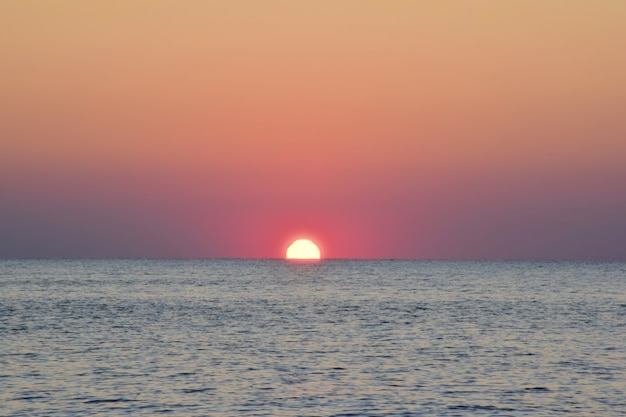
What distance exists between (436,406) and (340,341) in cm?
2368

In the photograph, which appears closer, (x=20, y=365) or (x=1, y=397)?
(x=1, y=397)

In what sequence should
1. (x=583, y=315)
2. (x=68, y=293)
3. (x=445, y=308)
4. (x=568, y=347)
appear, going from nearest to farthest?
(x=568, y=347), (x=583, y=315), (x=445, y=308), (x=68, y=293)

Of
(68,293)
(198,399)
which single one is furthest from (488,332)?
(68,293)

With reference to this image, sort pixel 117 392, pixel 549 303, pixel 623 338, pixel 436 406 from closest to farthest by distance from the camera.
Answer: pixel 436 406, pixel 117 392, pixel 623 338, pixel 549 303

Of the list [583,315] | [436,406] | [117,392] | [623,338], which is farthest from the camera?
[583,315]

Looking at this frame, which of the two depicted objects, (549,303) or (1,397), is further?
(549,303)

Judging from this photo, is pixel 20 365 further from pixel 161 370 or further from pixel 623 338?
pixel 623 338

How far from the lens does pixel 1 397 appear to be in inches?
1590

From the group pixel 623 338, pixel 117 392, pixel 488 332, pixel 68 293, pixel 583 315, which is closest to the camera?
pixel 117 392

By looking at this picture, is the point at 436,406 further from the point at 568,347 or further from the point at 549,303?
the point at 549,303

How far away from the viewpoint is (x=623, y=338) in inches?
2571

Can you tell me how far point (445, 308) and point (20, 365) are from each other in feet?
181

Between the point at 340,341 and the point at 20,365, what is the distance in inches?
852

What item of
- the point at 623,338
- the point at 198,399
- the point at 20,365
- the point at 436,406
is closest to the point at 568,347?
the point at 623,338
